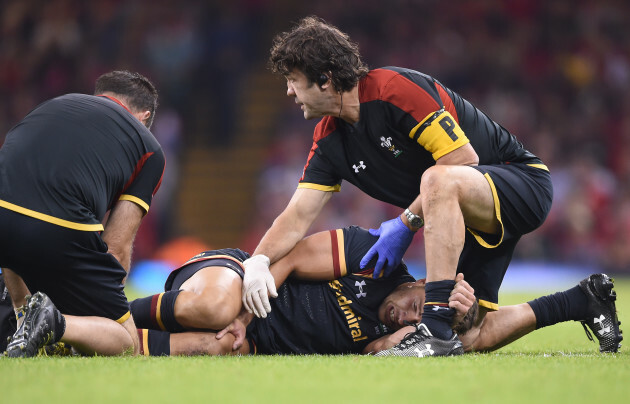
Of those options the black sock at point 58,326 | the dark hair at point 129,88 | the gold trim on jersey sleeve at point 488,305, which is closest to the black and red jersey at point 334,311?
the gold trim on jersey sleeve at point 488,305

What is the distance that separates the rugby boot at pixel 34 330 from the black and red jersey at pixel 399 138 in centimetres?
173

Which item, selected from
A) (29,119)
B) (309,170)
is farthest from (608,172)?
(29,119)

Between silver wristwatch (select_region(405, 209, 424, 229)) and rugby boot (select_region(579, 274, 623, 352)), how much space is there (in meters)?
1.02

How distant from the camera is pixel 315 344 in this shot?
14.3 ft

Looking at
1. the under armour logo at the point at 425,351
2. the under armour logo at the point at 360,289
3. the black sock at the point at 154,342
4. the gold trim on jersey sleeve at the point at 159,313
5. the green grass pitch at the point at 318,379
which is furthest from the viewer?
the under armour logo at the point at 360,289

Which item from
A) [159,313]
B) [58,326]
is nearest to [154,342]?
[159,313]

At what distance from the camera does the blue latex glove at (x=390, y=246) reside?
14.3 ft

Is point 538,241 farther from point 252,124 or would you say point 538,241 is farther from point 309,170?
point 309,170

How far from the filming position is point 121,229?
409 cm

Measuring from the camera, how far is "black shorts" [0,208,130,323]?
3.63 meters

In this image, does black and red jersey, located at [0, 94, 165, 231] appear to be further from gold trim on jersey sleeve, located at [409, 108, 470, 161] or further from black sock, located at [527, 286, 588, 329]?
black sock, located at [527, 286, 588, 329]

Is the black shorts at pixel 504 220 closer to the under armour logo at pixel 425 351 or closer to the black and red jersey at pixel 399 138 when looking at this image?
the black and red jersey at pixel 399 138

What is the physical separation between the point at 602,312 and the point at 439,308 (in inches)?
43.7

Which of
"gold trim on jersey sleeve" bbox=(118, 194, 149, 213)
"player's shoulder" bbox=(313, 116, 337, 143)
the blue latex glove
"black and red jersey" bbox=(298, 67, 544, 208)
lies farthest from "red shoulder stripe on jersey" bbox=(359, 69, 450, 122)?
"gold trim on jersey sleeve" bbox=(118, 194, 149, 213)
